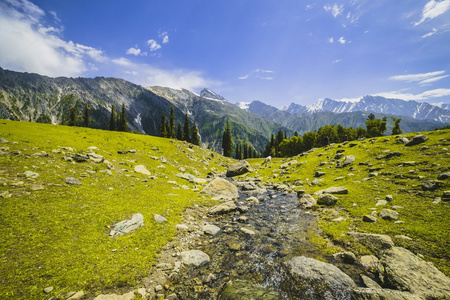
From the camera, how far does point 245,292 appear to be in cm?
852

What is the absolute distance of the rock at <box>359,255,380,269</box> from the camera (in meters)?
9.72

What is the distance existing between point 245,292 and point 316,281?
362 centimetres

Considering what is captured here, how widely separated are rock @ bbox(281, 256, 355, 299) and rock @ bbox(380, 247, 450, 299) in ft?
5.73

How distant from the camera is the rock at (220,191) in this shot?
972 inches

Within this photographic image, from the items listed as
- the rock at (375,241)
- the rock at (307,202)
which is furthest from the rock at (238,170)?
the rock at (375,241)

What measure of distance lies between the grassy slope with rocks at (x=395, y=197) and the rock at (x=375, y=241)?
45 cm

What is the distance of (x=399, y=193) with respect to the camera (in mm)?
17062

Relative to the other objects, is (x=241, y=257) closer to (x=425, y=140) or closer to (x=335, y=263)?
(x=335, y=263)

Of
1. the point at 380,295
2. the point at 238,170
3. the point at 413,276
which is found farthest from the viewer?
the point at 238,170

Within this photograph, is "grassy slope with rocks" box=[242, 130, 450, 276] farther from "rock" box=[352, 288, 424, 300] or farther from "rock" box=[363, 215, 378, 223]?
"rock" box=[352, 288, 424, 300]

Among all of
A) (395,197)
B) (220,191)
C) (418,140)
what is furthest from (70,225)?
(418,140)

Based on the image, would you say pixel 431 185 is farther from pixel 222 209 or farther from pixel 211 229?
pixel 211 229

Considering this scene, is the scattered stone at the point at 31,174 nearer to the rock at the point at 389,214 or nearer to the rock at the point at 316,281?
the rock at the point at 316,281

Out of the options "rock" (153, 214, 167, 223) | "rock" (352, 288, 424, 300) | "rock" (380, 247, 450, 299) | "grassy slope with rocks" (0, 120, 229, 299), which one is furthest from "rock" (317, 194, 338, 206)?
"rock" (153, 214, 167, 223)
